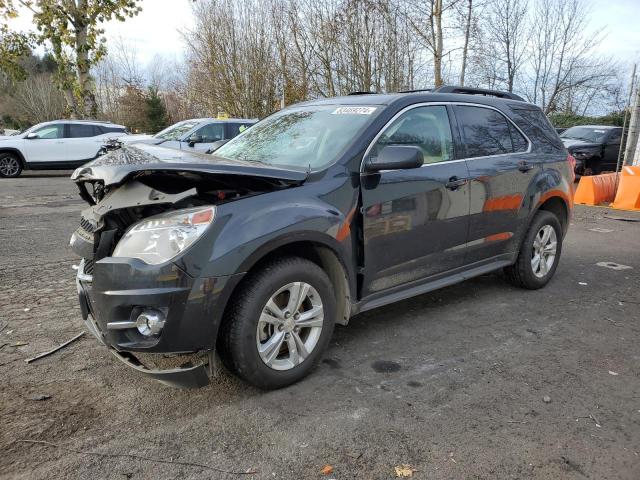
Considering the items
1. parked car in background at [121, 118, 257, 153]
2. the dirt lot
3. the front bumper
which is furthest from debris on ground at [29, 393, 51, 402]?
parked car in background at [121, 118, 257, 153]

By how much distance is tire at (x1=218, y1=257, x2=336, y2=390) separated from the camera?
286 cm

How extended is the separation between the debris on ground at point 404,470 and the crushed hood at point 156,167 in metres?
1.68

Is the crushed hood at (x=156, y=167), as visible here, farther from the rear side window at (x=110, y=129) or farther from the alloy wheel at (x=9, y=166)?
the rear side window at (x=110, y=129)

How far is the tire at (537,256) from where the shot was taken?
4.90 metres

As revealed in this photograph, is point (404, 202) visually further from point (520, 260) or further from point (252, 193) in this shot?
point (520, 260)

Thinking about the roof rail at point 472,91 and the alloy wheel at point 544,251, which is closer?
the roof rail at point 472,91

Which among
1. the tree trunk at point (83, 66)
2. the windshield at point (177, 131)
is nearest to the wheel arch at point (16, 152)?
the tree trunk at point (83, 66)

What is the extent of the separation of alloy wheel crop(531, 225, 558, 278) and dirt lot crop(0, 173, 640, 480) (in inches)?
19.4

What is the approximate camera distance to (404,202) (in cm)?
367

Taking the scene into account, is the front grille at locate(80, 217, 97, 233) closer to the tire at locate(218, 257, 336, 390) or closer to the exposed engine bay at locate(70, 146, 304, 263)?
the exposed engine bay at locate(70, 146, 304, 263)

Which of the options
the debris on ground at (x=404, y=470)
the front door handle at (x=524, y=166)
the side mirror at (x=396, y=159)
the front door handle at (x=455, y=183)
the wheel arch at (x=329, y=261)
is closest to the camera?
the debris on ground at (x=404, y=470)

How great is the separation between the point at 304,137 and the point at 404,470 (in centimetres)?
242

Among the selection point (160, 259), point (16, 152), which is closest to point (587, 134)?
point (160, 259)

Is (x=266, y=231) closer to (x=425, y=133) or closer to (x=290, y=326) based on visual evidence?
(x=290, y=326)
